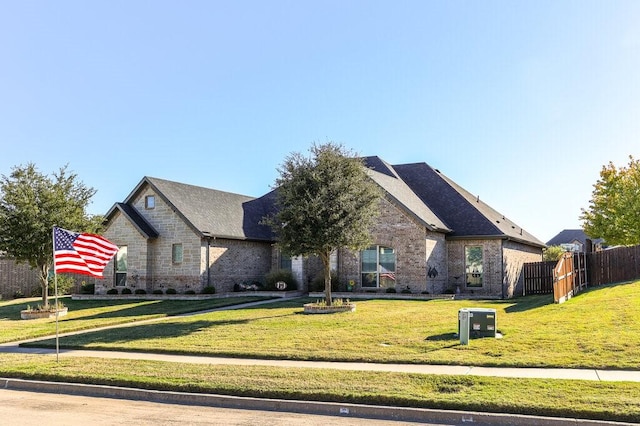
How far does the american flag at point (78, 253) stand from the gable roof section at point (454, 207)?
1985 centimetres

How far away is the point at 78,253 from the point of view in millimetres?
15352

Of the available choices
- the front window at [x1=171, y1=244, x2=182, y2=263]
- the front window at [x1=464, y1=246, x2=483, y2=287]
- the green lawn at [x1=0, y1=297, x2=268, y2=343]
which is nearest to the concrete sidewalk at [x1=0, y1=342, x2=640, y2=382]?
the green lawn at [x1=0, y1=297, x2=268, y2=343]

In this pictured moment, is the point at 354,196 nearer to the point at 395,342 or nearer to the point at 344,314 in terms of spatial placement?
the point at 344,314

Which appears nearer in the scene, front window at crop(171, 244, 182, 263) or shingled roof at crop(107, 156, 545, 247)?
shingled roof at crop(107, 156, 545, 247)

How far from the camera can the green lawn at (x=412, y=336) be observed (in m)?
12.7

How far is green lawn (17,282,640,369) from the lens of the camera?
41.7 feet

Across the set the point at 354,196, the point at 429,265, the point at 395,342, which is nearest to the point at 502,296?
the point at 429,265

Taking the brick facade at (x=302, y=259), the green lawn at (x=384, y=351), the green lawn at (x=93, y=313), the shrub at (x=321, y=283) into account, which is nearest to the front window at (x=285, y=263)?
the brick facade at (x=302, y=259)

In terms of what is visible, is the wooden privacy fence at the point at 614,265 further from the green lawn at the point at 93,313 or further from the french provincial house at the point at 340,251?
the green lawn at the point at 93,313

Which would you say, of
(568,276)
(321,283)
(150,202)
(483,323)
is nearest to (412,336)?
(483,323)

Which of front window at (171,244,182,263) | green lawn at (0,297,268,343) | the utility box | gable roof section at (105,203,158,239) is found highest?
gable roof section at (105,203,158,239)

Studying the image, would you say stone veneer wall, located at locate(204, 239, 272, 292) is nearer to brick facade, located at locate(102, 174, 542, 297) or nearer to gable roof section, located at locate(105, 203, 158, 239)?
brick facade, located at locate(102, 174, 542, 297)

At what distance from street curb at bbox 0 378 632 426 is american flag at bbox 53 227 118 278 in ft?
11.3

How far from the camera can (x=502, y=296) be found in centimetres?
2925
